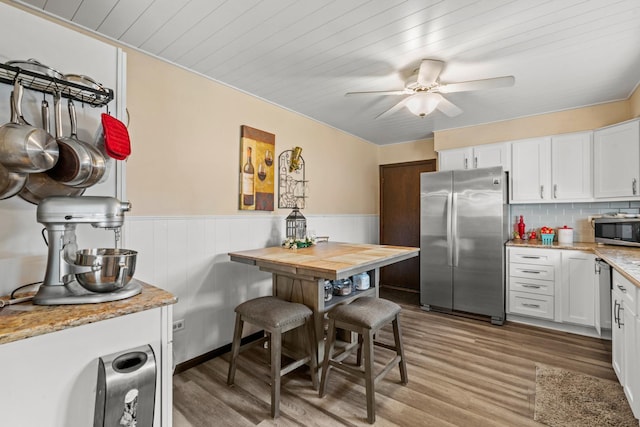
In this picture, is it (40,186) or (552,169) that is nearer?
(40,186)

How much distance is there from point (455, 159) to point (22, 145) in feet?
14.0

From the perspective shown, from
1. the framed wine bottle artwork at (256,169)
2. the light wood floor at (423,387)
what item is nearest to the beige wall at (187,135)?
the framed wine bottle artwork at (256,169)

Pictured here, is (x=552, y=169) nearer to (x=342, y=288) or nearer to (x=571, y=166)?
(x=571, y=166)

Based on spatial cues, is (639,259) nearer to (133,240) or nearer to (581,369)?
(581,369)

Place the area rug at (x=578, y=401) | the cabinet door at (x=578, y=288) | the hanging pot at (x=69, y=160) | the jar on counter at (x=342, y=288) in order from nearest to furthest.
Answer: the hanging pot at (x=69, y=160) < the area rug at (x=578, y=401) < the jar on counter at (x=342, y=288) < the cabinet door at (x=578, y=288)

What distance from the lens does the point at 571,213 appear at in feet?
11.7

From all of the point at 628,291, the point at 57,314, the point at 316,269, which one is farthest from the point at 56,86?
the point at 628,291

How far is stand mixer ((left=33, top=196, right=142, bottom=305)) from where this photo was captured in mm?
1134

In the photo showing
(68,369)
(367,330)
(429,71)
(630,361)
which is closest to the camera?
(68,369)

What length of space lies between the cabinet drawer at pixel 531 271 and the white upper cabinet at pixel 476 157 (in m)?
1.20

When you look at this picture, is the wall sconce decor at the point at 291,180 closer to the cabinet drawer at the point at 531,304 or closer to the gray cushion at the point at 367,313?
the gray cushion at the point at 367,313

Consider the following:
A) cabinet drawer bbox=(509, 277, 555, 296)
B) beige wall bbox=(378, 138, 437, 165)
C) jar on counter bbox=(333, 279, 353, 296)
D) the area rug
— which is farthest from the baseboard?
beige wall bbox=(378, 138, 437, 165)

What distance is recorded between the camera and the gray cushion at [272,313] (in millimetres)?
1945

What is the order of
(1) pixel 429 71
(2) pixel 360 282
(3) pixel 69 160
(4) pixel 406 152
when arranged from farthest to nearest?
(4) pixel 406 152 → (2) pixel 360 282 → (1) pixel 429 71 → (3) pixel 69 160
